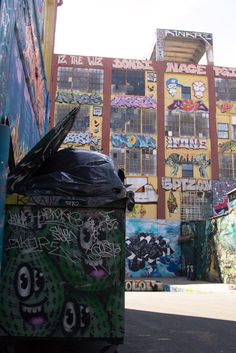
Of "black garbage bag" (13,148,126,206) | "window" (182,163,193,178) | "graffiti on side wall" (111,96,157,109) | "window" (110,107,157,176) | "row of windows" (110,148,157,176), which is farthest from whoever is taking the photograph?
"graffiti on side wall" (111,96,157,109)

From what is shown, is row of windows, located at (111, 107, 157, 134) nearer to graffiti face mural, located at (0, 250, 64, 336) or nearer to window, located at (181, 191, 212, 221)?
window, located at (181, 191, 212, 221)

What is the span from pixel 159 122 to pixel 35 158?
102ft

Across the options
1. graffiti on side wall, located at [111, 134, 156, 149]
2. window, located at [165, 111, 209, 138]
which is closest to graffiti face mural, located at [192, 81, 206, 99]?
window, located at [165, 111, 209, 138]

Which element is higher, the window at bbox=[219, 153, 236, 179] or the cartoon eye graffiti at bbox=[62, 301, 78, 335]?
the window at bbox=[219, 153, 236, 179]

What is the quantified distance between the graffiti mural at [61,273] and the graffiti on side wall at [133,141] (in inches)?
1183

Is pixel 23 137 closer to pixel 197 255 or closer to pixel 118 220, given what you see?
pixel 118 220

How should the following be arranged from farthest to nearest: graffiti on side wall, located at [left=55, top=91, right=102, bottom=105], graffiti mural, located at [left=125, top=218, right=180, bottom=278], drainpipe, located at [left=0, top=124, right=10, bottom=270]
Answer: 1. graffiti on side wall, located at [left=55, top=91, right=102, bottom=105]
2. graffiti mural, located at [left=125, top=218, right=180, bottom=278]
3. drainpipe, located at [left=0, top=124, right=10, bottom=270]

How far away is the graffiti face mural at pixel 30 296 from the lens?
3840 millimetres

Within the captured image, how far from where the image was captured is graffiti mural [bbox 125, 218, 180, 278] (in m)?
27.7

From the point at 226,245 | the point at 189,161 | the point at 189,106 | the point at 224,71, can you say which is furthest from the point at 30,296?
the point at 224,71

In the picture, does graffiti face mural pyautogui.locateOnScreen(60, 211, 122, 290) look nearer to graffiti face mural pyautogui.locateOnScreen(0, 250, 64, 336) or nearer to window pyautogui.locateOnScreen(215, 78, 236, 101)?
graffiti face mural pyautogui.locateOnScreen(0, 250, 64, 336)

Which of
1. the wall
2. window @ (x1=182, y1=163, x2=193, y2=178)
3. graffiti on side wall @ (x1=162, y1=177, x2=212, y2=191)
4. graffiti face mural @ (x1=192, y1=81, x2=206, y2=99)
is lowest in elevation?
the wall

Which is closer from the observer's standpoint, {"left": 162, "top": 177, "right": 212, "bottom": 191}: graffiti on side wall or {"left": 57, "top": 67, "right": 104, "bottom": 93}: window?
{"left": 162, "top": 177, "right": 212, "bottom": 191}: graffiti on side wall

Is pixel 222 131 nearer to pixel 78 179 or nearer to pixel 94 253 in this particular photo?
pixel 78 179
